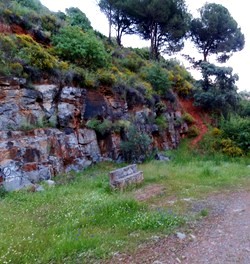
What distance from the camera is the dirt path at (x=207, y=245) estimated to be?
144 inches

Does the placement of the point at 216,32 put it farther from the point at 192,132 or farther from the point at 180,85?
the point at 192,132

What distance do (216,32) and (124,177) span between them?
1903 cm

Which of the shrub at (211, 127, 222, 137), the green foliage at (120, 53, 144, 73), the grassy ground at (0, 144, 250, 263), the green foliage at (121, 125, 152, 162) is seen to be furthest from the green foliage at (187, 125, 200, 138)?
the grassy ground at (0, 144, 250, 263)

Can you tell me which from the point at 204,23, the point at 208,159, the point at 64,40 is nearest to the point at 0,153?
the point at 64,40

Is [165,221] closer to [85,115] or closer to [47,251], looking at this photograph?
[47,251]

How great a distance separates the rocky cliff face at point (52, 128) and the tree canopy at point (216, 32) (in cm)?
1320

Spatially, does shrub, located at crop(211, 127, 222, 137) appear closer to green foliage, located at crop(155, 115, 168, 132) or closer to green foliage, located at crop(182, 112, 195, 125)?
green foliage, located at crop(182, 112, 195, 125)

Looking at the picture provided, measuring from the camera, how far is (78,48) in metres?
12.4

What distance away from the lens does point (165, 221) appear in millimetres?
4887

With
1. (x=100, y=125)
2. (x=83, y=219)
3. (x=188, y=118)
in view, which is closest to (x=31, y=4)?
(x=100, y=125)

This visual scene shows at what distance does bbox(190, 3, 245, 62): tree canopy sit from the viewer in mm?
22531

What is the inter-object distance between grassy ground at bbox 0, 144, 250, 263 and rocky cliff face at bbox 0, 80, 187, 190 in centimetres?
115

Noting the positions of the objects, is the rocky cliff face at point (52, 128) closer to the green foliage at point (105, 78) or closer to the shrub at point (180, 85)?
the green foliage at point (105, 78)

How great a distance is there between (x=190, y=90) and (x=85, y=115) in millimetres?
10202
